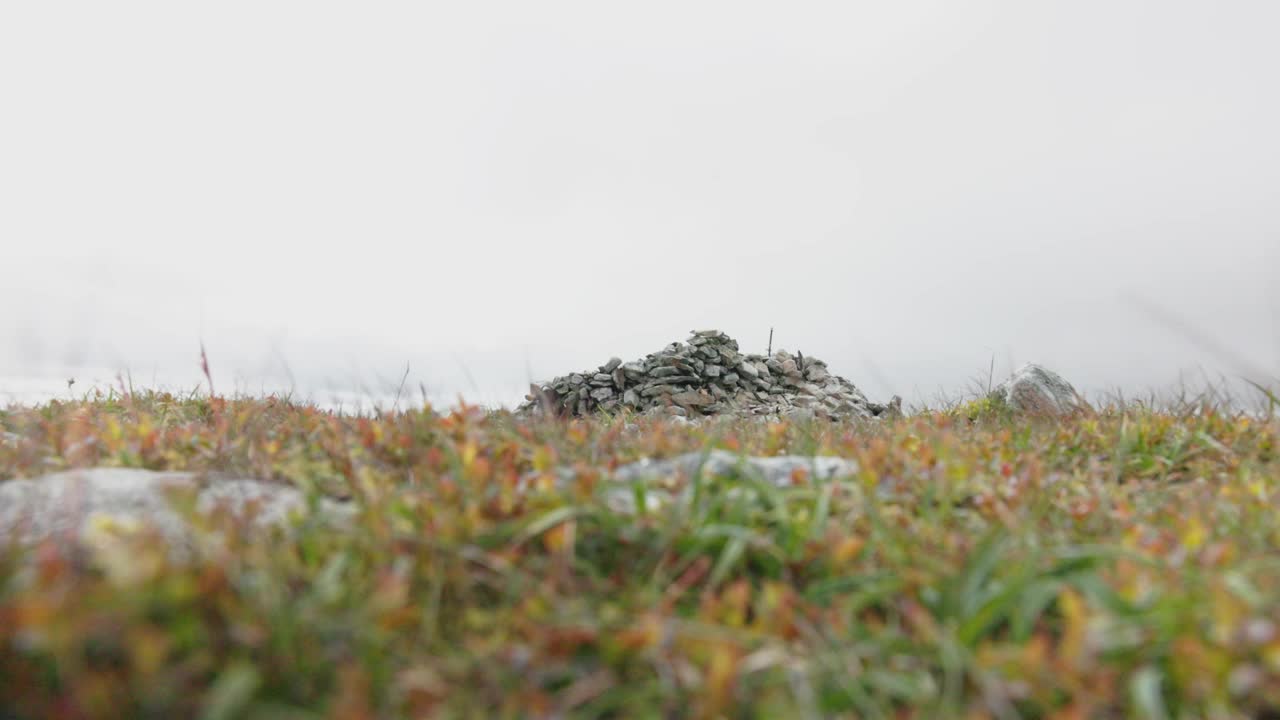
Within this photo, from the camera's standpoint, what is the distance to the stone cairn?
18.9m

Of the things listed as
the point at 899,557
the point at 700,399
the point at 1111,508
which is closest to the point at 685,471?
the point at 899,557

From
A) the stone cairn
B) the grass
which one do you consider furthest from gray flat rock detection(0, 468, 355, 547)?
the stone cairn

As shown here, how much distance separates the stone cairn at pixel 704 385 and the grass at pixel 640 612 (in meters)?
14.8

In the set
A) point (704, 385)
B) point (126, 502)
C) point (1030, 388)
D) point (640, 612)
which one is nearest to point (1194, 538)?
point (640, 612)

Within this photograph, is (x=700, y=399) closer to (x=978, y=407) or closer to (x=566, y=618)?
(x=978, y=407)

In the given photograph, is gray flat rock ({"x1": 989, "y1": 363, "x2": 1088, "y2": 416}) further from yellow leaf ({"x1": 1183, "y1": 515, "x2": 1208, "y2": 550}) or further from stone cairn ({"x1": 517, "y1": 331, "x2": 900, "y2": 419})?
yellow leaf ({"x1": 1183, "y1": 515, "x2": 1208, "y2": 550})

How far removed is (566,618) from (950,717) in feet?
4.06

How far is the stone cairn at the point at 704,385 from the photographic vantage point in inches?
746

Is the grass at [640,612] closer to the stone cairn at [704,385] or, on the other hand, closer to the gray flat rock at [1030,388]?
the gray flat rock at [1030,388]

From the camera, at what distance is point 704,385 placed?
1977 cm

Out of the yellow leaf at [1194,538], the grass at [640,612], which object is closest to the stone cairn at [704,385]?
the yellow leaf at [1194,538]

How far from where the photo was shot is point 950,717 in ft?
7.09

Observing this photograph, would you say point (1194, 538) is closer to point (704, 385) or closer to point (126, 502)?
point (126, 502)

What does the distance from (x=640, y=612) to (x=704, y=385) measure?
17196mm
